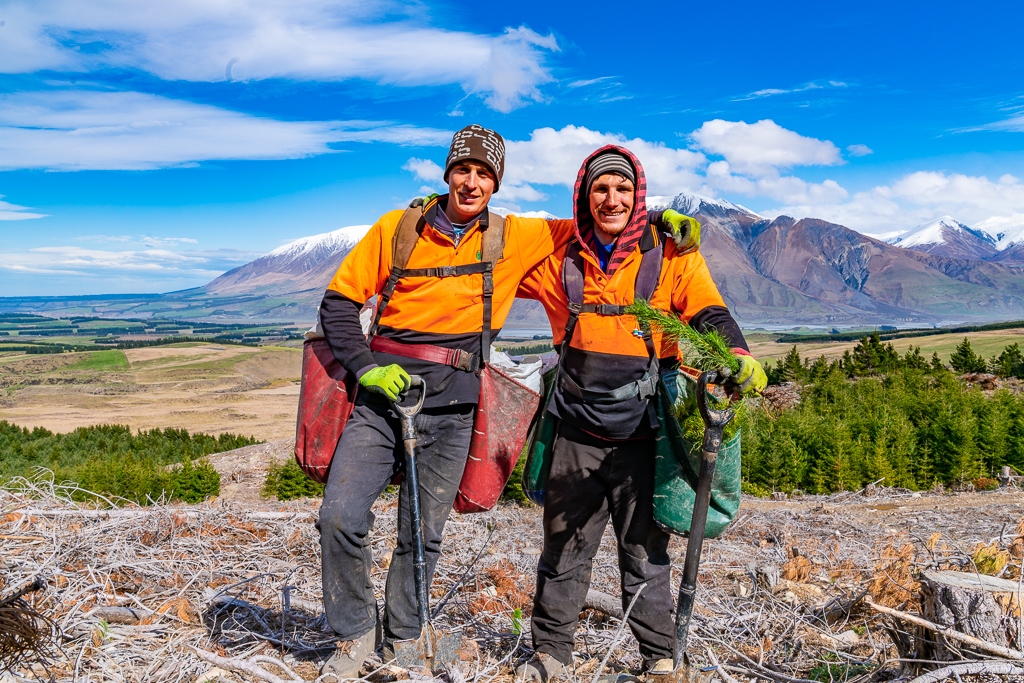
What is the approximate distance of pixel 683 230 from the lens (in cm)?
Result: 292

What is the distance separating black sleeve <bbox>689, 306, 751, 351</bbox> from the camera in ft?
8.90

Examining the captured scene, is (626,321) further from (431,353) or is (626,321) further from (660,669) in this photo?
(660,669)

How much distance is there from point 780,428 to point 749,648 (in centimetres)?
831

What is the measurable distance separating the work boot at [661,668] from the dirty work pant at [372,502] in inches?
45.7

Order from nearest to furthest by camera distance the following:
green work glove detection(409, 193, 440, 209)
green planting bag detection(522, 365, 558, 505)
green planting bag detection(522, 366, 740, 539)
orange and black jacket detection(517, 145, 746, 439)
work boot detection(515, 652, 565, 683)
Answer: green planting bag detection(522, 366, 740, 539) < orange and black jacket detection(517, 145, 746, 439) < work boot detection(515, 652, 565, 683) < green planting bag detection(522, 365, 558, 505) < green work glove detection(409, 193, 440, 209)

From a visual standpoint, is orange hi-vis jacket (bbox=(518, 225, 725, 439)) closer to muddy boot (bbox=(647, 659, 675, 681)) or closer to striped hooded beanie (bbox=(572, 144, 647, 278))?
striped hooded beanie (bbox=(572, 144, 647, 278))

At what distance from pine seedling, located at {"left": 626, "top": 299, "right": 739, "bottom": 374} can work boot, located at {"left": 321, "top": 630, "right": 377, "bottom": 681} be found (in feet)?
6.75

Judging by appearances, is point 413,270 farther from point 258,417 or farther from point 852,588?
point 258,417

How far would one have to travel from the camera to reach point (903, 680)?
9.16ft

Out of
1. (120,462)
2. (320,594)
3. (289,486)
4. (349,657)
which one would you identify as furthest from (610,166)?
(120,462)

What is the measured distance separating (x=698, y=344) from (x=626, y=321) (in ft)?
1.62

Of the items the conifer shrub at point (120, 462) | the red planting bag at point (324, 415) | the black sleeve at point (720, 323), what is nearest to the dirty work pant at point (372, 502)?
the red planting bag at point (324, 415)

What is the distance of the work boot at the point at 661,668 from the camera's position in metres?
2.89

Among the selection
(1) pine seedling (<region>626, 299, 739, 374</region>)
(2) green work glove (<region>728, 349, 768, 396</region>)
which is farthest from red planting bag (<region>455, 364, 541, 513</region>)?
(2) green work glove (<region>728, 349, 768, 396</region>)
